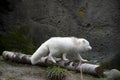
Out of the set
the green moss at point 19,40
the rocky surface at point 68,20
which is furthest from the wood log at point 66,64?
the rocky surface at point 68,20

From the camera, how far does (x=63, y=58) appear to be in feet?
24.1

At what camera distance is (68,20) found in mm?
9734

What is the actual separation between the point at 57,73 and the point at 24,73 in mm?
795

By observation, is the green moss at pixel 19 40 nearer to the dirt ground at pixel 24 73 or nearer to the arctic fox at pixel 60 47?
the dirt ground at pixel 24 73

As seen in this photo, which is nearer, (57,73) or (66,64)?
(57,73)

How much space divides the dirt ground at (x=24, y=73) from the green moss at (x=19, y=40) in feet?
4.81

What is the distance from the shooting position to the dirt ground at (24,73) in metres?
6.97

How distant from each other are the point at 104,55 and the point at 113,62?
6.04ft

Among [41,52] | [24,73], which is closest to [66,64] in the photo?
[41,52]

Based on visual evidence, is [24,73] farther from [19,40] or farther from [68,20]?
[68,20]

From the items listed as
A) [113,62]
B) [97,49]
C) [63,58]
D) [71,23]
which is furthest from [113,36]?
[63,58]

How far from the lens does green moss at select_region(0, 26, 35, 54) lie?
9445mm

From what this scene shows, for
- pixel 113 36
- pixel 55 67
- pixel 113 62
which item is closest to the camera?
pixel 55 67

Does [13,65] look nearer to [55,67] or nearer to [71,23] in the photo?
[55,67]
